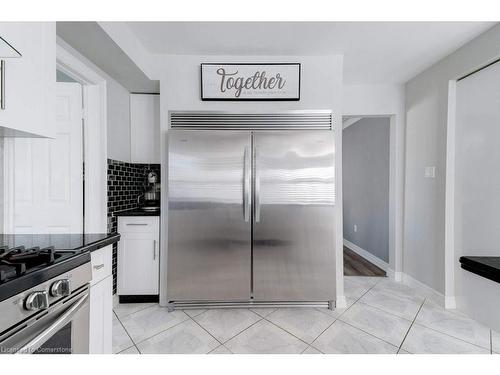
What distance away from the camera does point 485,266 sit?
1594mm

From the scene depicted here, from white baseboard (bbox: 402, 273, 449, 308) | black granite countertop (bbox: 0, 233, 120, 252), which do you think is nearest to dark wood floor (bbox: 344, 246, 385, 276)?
white baseboard (bbox: 402, 273, 449, 308)

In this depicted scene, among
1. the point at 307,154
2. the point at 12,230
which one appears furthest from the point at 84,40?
the point at 307,154

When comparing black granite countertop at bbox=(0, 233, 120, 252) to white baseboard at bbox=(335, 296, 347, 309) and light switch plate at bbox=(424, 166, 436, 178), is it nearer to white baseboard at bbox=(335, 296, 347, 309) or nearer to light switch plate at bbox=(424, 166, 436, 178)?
white baseboard at bbox=(335, 296, 347, 309)

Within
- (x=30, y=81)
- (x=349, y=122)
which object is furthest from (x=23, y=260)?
(x=349, y=122)

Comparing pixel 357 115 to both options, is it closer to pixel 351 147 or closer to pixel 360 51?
pixel 360 51

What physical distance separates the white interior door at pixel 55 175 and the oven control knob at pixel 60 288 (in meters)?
1.36

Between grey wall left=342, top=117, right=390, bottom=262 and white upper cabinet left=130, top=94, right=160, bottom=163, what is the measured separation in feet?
9.89

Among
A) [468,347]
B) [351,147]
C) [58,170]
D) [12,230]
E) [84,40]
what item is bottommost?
[468,347]

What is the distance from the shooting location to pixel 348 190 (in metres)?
4.35

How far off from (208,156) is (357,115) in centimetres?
200

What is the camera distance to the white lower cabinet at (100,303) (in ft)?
3.50

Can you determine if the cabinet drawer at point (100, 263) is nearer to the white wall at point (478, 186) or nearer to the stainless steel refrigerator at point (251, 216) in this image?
the stainless steel refrigerator at point (251, 216)

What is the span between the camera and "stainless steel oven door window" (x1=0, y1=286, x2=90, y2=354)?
0.71 m
